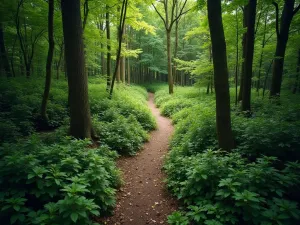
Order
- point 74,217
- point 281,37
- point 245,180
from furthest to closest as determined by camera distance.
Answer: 1. point 281,37
2. point 245,180
3. point 74,217

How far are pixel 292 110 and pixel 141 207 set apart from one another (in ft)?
20.7

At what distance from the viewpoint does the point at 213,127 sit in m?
6.25

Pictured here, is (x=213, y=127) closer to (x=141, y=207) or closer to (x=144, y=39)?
(x=141, y=207)

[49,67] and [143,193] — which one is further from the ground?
[49,67]

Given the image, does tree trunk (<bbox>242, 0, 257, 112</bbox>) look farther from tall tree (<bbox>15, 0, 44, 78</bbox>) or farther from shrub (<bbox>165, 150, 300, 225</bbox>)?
tall tree (<bbox>15, 0, 44, 78</bbox>)

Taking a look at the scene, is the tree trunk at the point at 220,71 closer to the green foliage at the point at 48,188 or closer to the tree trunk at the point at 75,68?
the green foliage at the point at 48,188

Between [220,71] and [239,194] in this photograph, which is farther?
[220,71]

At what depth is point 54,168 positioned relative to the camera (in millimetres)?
3662

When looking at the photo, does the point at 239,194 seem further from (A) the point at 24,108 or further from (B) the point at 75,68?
(A) the point at 24,108

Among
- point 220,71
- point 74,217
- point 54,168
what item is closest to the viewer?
point 74,217

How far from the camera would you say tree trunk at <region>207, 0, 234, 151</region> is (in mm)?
4258

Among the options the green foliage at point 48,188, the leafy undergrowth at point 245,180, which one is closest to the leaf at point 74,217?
the green foliage at point 48,188

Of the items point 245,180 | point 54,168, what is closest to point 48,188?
point 54,168

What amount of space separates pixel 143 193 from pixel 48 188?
2579mm
